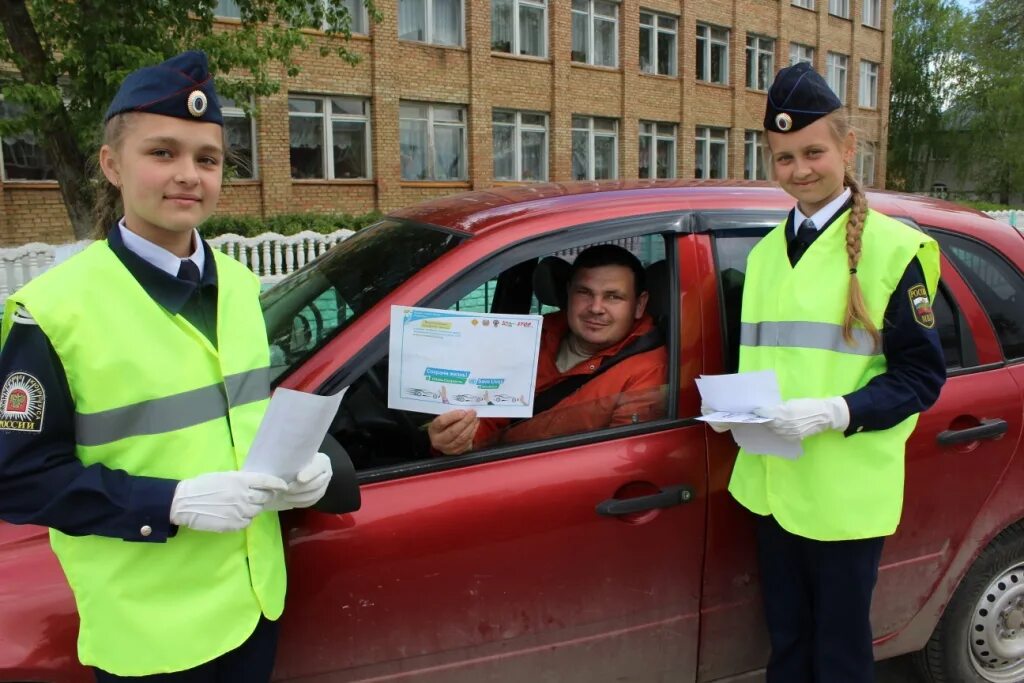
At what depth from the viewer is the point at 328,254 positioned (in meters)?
2.88

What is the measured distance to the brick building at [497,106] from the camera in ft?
57.6

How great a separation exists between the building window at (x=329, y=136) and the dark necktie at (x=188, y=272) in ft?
57.8

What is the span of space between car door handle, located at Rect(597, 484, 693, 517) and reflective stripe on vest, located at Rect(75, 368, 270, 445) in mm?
965

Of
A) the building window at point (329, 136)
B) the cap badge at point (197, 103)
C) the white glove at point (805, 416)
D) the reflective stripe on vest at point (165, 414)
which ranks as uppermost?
the building window at point (329, 136)

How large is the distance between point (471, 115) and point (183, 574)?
20.2 meters

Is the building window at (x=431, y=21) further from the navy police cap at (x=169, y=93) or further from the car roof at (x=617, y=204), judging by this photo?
the navy police cap at (x=169, y=93)

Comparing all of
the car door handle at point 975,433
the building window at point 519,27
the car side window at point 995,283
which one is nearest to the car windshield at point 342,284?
the car door handle at point 975,433

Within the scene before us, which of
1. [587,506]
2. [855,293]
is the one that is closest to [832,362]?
[855,293]

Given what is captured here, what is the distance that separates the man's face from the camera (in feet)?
8.34

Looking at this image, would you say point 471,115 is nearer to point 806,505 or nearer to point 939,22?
point 806,505

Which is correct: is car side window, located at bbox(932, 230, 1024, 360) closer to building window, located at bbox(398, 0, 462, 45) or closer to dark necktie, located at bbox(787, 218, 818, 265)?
dark necktie, located at bbox(787, 218, 818, 265)

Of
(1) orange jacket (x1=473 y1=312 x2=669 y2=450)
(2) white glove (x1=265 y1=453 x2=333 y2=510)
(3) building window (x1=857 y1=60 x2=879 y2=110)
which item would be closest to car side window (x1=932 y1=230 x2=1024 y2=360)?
(1) orange jacket (x1=473 y1=312 x2=669 y2=450)

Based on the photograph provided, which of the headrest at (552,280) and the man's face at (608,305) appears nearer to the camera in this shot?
the man's face at (608,305)

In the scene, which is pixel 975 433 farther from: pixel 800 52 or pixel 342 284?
pixel 800 52
